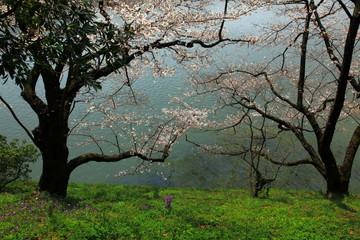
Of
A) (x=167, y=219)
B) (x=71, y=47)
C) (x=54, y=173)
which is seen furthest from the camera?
(x=54, y=173)

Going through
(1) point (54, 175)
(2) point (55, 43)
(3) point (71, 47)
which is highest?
(2) point (55, 43)

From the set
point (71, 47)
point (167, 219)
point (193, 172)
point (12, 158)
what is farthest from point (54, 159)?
point (193, 172)

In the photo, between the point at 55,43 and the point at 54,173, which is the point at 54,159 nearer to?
the point at 54,173

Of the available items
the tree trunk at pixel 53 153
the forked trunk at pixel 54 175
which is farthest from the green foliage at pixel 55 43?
the forked trunk at pixel 54 175

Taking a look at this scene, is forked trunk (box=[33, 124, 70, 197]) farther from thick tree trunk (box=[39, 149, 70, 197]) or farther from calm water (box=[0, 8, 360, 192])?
calm water (box=[0, 8, 360, 192])

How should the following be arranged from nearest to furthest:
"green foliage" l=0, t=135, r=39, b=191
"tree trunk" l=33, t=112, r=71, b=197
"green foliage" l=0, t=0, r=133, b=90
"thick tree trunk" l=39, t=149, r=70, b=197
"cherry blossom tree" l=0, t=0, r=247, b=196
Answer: "green foliage" l=0, t=0, r=133, b=90
"cherry blossom tree" l=0, t=0, r=247, b=196
"tree trunk" l=33, t=112, r=71, b=197
"thick tree trunk" l=39, t=149, r=70, b=197
"green foliage" l=0, t=135, r=39, b=191

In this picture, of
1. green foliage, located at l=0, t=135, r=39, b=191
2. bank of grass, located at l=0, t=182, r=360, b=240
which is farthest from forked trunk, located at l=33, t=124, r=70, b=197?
green foliage, located at l=0, t=135, r=39, b=191

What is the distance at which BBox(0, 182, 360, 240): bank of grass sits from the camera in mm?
5652

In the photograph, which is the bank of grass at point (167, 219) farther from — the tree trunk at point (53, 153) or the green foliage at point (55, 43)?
the green foliage at point (55, 43)

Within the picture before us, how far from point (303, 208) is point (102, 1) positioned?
9.01 m

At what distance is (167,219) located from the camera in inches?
270

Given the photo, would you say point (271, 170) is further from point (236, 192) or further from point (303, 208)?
point (303, 208)

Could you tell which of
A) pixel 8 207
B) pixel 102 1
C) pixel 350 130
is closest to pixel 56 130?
pixel 8 207

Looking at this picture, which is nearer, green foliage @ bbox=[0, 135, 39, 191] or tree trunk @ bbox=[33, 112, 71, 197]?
tree trunk @ bbox=[33, 112, 71, 197]
